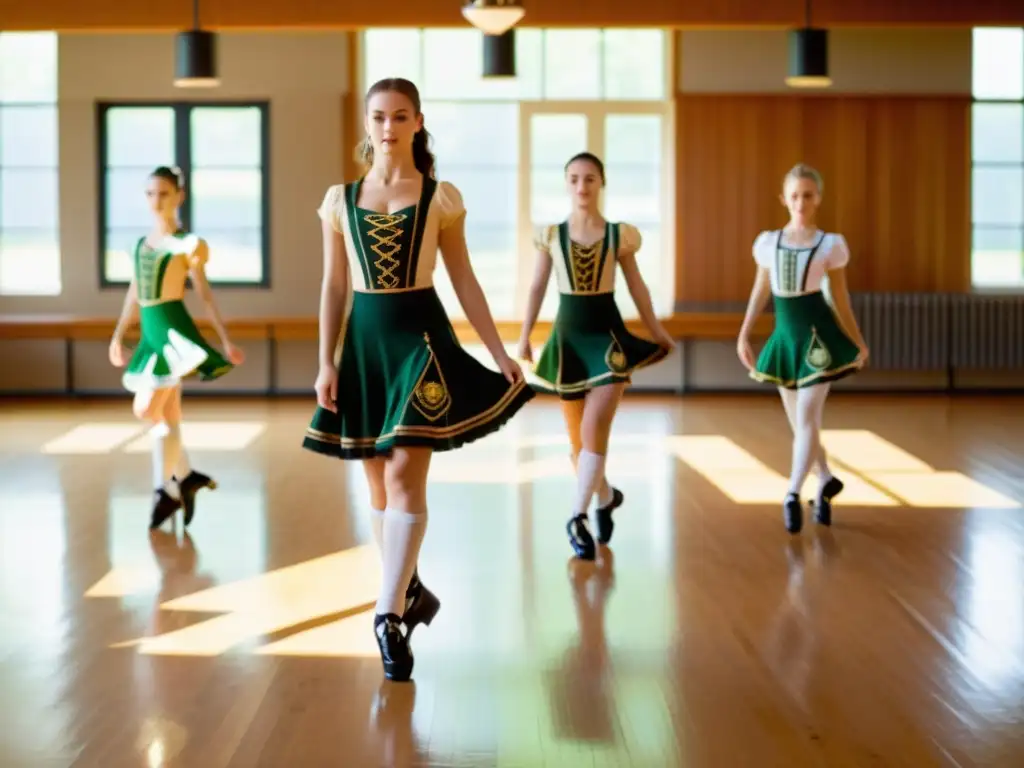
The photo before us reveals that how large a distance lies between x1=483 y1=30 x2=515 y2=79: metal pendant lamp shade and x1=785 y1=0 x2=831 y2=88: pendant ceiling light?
189cm

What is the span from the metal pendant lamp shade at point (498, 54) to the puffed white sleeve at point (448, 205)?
473 centimetres

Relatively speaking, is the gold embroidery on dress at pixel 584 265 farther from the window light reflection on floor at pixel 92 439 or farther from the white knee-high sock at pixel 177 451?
the window light reflection on floor at pixel 92 439

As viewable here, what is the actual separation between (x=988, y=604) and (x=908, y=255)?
7831 mm

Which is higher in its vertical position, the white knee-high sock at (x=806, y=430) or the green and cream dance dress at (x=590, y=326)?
the green and cream dance dress at (x=590, y=326)

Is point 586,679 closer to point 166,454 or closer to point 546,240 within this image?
point 546,240

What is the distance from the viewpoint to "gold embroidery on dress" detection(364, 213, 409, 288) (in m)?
3.81

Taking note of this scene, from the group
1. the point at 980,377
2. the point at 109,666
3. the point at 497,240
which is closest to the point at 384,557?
the point at 109,666

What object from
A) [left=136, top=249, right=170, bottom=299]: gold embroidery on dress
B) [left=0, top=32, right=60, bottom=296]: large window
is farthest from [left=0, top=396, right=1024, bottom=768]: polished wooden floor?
[left=0, top=32, right=60, bottom=296]: large window

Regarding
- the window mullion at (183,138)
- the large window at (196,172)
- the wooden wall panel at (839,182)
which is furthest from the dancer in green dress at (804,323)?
the window mullion at (183,138)

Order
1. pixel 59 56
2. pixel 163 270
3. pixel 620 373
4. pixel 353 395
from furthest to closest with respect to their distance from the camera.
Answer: pixel 59 56 → pixel 163 270 → pixel 620 373 → pixel 353 395

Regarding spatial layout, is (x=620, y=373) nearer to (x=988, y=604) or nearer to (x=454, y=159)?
(x=988, y=604)

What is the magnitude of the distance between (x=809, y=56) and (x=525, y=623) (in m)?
5.71

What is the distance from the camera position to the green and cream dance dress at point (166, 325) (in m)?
6.00

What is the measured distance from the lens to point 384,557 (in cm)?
395
